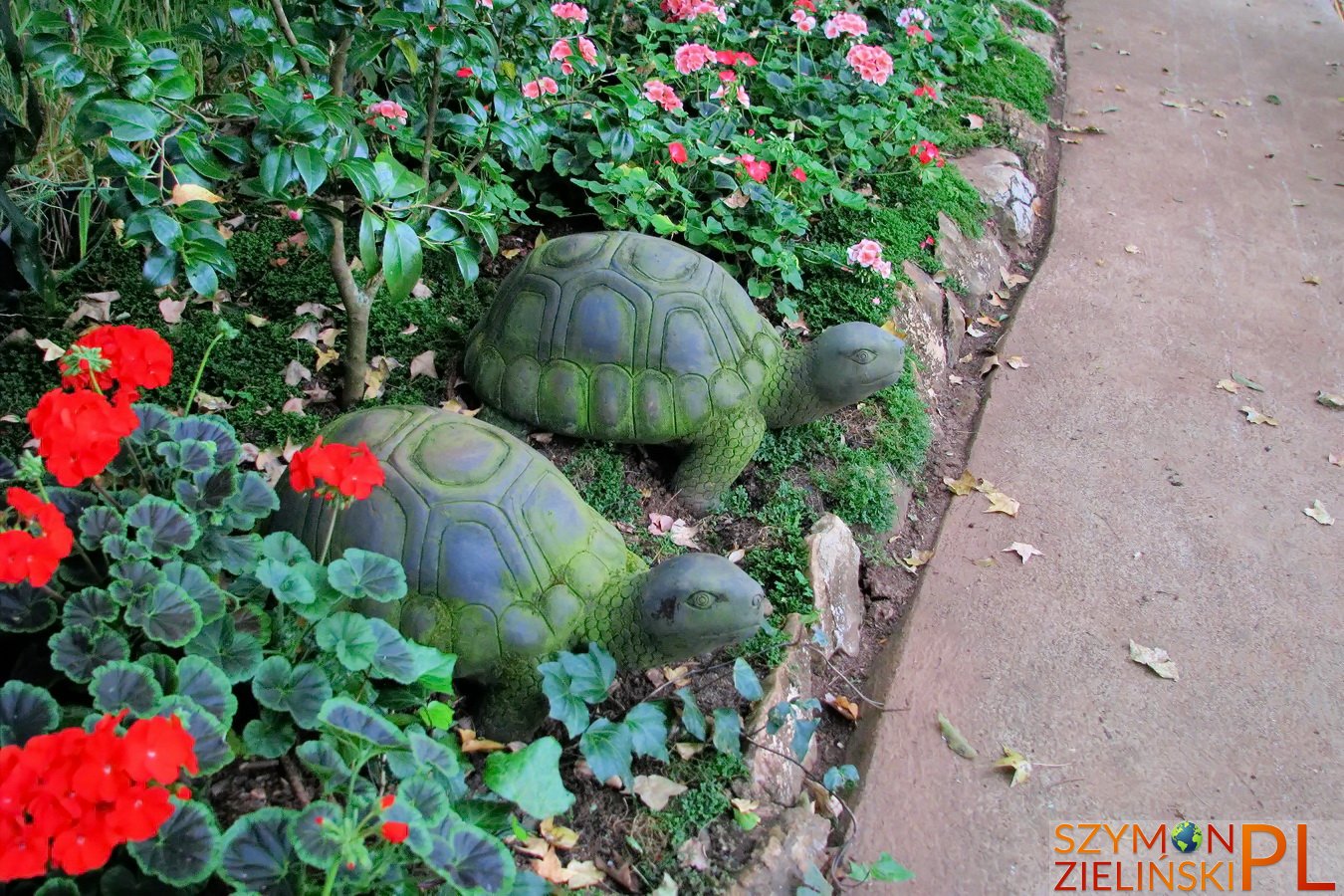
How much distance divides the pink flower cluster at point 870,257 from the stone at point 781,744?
1.87m

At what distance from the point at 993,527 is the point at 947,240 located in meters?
1.84

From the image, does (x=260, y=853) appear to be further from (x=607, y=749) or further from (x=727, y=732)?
(x=727, y=732)

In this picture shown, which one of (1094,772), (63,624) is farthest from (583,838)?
(1094,772)

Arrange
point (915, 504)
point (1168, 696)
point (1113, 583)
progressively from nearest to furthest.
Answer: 1. point (1168, 696)
2. point (1113, 583)
3. point (915, 504)

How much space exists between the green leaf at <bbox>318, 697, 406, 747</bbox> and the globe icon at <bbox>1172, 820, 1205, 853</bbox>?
2.19 m

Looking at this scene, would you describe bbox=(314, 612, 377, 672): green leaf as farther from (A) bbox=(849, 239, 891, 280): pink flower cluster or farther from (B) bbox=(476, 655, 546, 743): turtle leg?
(A) bbox=(849, 239, 891, 280): pink flower cluster

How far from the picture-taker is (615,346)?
125 inches

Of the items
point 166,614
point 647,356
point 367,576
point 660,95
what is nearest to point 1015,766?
point 647,356

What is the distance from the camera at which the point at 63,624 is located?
1.74 metres

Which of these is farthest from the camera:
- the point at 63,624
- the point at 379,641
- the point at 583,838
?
the point at 583,838

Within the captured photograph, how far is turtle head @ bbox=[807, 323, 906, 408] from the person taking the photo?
337 cm

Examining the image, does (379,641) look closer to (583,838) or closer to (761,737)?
(583,838)

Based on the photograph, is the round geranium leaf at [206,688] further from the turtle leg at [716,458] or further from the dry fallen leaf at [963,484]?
the dry fallen leaf at [963,484]

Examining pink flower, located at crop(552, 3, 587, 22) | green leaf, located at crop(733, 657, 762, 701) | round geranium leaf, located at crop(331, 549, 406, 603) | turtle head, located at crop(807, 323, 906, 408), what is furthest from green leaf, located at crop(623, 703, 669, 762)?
pink flower, located at crop(552, 3, 587, 22)
